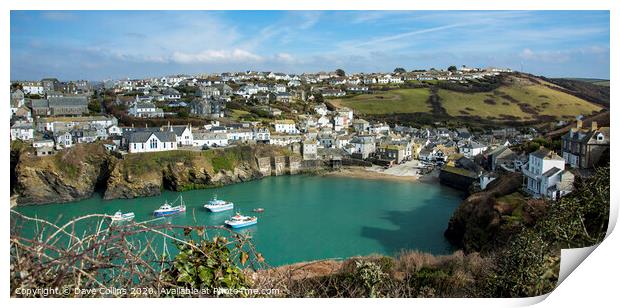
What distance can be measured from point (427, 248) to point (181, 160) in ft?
23.0

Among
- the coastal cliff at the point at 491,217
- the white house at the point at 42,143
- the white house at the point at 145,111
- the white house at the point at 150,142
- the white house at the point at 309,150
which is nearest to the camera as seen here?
the coastal cliff at the point at 491,217

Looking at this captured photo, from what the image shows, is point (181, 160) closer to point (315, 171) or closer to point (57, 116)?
point (315, 171)

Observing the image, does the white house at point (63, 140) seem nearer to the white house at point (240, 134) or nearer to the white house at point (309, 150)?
the white house at point (240, 134)

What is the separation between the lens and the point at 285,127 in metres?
16.2

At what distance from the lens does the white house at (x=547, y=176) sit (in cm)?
606

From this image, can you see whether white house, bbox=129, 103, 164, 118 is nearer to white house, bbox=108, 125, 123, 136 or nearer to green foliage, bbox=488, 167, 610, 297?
white house, bbox=108, 125, 123, 136

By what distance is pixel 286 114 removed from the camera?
18.7 meters

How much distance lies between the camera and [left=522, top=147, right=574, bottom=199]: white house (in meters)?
6.06

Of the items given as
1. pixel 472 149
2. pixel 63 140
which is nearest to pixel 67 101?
pixel 63 140

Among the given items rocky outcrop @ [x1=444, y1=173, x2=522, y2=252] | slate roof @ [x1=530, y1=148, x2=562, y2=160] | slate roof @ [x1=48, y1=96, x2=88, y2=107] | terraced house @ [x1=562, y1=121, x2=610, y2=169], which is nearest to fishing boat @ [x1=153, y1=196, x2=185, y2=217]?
rocky outcrop @ [x1=444, y1=173, x2=522, y2=252]

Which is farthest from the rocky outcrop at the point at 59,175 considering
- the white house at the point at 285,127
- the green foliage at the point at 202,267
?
the green foliage at the point at 202,267

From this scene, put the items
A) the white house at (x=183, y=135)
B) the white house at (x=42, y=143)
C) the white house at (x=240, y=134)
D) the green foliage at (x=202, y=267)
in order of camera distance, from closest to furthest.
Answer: the green foliage at (x=202, y=267) → the white house at (x=42, y=143) → the white house at (x=183, y=135) → the white house at (x=240, y=134)

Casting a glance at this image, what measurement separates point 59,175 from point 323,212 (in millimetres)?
5684

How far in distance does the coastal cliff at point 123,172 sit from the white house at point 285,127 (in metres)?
2.84
